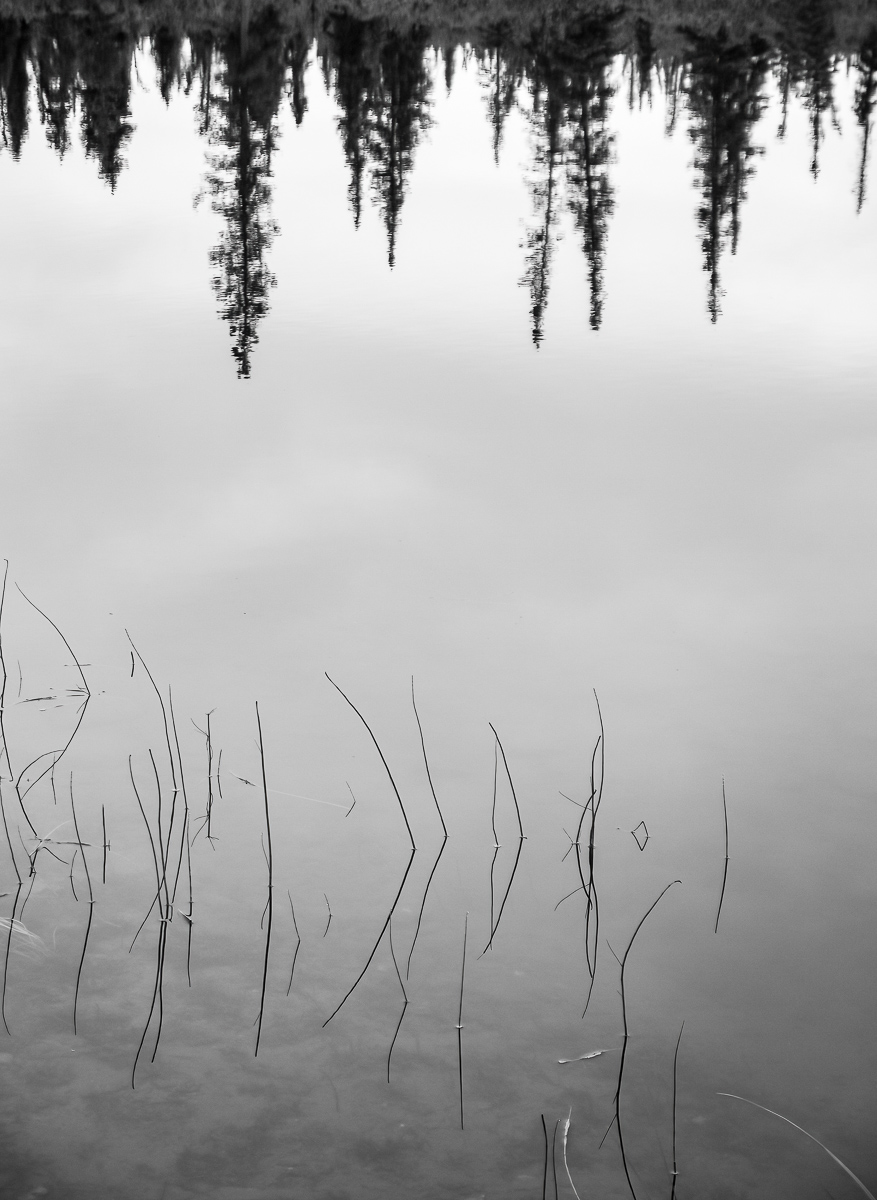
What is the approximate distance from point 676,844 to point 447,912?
3.30ft

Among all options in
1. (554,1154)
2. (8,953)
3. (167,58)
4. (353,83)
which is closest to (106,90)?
(167,58)

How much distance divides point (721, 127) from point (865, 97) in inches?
173

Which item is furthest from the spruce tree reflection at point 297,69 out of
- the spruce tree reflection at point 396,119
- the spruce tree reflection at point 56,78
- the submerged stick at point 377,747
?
the submerged stick at point 377,747

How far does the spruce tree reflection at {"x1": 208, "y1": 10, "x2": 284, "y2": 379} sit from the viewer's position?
12.9 metres

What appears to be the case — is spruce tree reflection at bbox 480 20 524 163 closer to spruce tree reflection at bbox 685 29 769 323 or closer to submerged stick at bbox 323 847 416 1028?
spruce tree reflection at bbox 685 29 769 323

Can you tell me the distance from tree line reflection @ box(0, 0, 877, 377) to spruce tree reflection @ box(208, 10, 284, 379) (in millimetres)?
47

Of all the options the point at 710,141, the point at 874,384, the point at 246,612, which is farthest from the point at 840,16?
the point at 246,612

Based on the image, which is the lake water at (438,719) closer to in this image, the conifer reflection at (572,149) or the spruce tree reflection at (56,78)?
the conifer reflection at (572,149)

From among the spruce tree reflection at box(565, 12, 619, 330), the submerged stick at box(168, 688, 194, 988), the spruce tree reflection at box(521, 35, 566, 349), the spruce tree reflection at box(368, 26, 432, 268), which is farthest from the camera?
the spruce tree reflection at box(368, 26, 432, 268)

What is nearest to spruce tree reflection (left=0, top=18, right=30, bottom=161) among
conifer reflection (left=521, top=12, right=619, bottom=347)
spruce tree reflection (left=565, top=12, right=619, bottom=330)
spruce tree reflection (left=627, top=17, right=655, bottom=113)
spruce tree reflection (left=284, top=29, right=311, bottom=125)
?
spruce tree reflection (left=284, top=29, right=311, bottom=125)

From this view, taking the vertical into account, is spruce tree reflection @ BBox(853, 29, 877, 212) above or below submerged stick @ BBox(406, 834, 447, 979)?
above

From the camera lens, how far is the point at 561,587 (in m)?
6.75

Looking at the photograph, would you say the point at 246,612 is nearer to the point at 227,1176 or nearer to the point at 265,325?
the point at 227,1176

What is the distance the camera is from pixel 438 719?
5.44 metres
